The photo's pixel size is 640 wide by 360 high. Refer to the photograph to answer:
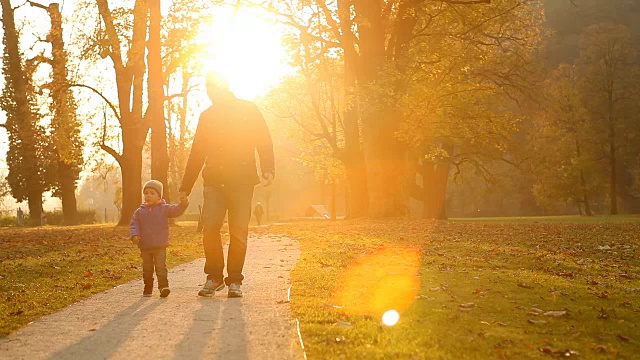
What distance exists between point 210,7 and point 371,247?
15.3 m

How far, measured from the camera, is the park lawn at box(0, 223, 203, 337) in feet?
22.1

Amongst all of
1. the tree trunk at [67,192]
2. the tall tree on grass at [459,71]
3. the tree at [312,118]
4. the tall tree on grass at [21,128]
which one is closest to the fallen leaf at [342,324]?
the tall tree on grass at [459,71]

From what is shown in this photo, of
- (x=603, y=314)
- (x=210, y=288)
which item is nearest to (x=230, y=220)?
(x=210, y=288)

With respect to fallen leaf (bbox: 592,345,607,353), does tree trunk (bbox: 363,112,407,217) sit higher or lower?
higher

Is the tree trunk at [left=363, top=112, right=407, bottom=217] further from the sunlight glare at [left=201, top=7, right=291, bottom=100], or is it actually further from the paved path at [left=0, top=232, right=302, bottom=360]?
the paved path at [left=0, top=232, right=302, bottom=360]

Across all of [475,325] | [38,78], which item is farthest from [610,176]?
[475,325]

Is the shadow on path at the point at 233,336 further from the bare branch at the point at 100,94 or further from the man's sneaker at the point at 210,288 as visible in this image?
the bare branch at the point at 100,94

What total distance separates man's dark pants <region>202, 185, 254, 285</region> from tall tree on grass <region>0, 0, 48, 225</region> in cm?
2545

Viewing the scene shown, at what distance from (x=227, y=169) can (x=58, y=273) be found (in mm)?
4672

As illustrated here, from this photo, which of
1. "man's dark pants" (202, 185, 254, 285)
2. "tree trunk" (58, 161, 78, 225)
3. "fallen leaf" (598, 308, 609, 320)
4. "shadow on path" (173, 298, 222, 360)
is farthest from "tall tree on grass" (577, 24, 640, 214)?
"shadow on path" (173, 298, 222, 360)

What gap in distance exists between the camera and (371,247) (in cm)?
1352

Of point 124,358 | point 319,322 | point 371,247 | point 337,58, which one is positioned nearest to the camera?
point 124,358

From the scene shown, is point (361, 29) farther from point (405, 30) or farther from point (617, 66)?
point (617, 66)

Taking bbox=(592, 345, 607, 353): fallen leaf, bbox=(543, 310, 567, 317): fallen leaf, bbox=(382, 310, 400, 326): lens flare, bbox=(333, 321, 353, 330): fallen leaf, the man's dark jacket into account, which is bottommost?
bbox=(592, 345, 607, 353): fallen leaf
